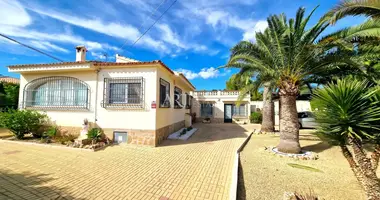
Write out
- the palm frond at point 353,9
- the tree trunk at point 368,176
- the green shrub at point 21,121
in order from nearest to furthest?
the tree trunk at point 368,176, the palm frond at point 353,9, the green shrub at point 21,121

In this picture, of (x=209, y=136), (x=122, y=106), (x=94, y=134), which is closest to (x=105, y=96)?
(x=122, y=106)

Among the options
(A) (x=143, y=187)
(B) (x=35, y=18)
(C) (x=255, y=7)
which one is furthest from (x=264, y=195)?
(B) (x=35, y=18)

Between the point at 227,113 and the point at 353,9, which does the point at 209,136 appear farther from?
the point at 227,113

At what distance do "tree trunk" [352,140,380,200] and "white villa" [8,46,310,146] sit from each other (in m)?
7.63

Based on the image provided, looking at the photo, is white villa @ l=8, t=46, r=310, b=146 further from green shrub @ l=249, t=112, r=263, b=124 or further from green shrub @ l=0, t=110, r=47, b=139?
green shrub @ l=249, t=112, r=263, b=124

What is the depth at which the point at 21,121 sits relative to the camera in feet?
31.2

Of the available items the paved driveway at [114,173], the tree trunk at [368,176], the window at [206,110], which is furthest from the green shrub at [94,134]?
the window at [206,110]

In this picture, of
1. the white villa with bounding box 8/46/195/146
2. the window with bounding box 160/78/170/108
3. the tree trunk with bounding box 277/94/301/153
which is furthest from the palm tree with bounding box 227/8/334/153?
the white villa with bounding box 8/46/195/146

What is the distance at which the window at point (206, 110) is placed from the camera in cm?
2490

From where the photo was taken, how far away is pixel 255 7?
10.3m

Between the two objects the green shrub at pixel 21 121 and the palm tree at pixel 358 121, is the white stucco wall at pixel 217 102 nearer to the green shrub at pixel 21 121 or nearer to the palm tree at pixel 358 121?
the green shrub at pixel 21 121

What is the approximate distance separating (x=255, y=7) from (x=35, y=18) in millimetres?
13502

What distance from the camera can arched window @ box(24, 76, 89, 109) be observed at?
10023mm

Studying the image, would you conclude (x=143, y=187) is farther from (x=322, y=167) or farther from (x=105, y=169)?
(x=322, y=167)
